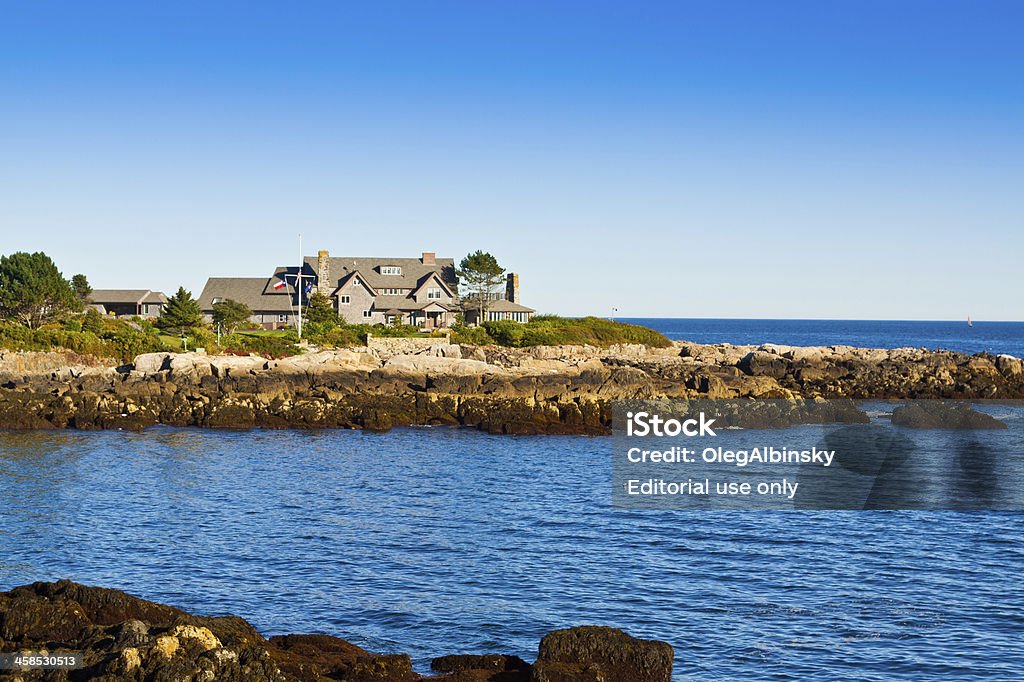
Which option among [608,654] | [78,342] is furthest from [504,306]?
[608,654]

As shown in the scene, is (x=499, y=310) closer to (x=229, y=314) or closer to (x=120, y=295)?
(x=229, y=314)

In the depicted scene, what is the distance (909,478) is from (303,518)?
24.9m

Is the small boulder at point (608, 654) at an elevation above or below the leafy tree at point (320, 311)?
below

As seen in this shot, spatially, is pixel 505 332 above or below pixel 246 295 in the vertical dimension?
below

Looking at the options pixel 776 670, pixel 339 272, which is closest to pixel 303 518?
pixel 776 670

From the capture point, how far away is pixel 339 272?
10700 cm

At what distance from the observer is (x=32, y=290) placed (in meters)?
81.5

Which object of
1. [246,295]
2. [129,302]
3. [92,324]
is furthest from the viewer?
[129,302]

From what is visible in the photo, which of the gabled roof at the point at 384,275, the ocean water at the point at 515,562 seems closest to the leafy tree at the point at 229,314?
the gabled roof at the point at 384,275

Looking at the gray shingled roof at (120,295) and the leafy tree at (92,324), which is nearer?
the leafy tree at (92,324)

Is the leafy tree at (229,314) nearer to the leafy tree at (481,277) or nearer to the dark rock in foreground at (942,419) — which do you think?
the leafy tree at (481,277)

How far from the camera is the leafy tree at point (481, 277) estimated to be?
105m

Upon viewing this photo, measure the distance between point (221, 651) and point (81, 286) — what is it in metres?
96.6

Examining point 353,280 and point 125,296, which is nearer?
point 353,280
